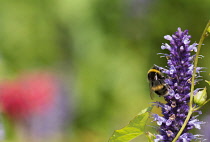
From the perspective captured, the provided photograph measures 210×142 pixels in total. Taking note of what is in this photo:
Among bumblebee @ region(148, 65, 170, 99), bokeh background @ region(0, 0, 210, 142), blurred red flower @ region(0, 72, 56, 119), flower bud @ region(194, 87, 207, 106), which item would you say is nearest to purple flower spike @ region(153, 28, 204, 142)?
flower bud @ region(194, 87, 207, 106)

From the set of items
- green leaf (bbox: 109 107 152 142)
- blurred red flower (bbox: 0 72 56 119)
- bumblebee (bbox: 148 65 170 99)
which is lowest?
blurred red flower (bbox: 0 72 56 119)

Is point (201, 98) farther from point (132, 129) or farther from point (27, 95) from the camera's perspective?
point (27, 95)

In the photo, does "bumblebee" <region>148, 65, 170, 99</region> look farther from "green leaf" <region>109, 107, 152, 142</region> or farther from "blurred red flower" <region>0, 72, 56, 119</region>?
"blurred red flower" <region>0, 72, 56, 119</region>

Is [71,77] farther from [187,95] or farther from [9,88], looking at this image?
[187,95]

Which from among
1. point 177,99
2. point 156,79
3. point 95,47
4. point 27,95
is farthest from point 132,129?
point 95,47

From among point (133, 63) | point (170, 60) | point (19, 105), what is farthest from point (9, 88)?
point (170, 60)

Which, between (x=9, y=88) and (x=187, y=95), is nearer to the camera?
(x=187, y=95)
